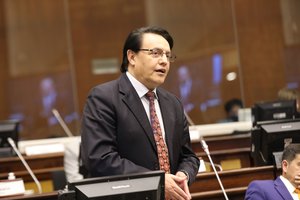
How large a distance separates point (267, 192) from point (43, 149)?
2780mm

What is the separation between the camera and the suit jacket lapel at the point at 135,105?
225 cm

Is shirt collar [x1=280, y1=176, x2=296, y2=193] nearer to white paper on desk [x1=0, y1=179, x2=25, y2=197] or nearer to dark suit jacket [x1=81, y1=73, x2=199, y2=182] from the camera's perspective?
→ dark suit jacket [x1=81, y1=73, x2=199, y2=182]

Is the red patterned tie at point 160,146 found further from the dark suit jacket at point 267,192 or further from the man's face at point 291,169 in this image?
the man's face at point 291,169

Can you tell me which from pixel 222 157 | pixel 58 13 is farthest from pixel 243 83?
pixel 222 157

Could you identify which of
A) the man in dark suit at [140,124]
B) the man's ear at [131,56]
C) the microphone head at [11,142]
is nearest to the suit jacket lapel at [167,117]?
the man in dark suit at [140,124]

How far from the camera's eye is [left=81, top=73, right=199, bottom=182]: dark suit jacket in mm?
2143

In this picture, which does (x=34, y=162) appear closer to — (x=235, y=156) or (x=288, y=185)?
(x=235, y=156)

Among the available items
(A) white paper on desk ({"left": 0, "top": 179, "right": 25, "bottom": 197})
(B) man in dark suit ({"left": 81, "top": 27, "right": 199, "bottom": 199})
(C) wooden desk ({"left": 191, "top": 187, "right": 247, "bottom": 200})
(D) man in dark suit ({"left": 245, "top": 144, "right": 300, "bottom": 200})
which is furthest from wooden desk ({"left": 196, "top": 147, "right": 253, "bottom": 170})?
(B) man in dark suit ({"left": 81, "top": 27, "right": 199, "bottom": 199})

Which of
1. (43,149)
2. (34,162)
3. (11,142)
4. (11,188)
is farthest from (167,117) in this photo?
(43,149)

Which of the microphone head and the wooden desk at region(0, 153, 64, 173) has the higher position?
the microphone head

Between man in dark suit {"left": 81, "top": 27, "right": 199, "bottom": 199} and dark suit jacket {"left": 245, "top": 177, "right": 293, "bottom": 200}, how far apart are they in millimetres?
781

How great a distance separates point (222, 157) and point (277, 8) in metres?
3.93

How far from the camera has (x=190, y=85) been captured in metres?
7.93

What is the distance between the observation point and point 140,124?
2.25 metres
